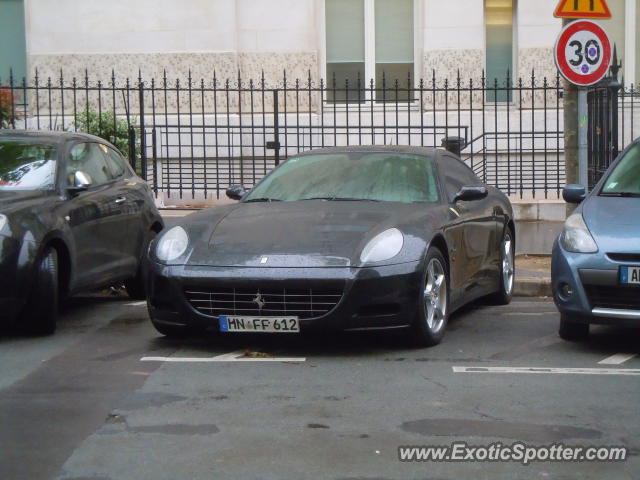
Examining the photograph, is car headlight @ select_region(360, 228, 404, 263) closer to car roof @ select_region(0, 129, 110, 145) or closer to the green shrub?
car roof @ select_region(0, 129, 110, 145)

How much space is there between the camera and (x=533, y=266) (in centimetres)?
1248

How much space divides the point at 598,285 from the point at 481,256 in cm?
179

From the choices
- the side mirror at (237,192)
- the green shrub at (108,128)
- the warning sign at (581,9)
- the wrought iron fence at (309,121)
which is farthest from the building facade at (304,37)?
the side mirror at (237,192)

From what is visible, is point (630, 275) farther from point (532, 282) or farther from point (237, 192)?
point (532, 282)

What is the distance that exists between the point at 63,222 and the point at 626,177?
4129 millimetres

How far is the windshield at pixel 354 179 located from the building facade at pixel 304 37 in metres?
9.79

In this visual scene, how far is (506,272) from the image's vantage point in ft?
34.6

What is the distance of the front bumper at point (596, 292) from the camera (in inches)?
311

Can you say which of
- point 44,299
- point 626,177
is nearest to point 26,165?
point 44,299

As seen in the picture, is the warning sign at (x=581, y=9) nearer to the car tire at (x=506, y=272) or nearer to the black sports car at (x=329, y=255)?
the car tire at (x=506, y=272)

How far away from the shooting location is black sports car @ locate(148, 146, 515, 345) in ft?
25.6

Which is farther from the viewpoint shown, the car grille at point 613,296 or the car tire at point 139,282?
the car tire at point 139,282

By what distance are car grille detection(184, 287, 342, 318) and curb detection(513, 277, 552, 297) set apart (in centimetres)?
399

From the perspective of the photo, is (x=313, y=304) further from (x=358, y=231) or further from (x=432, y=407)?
(x=432, y=407)
